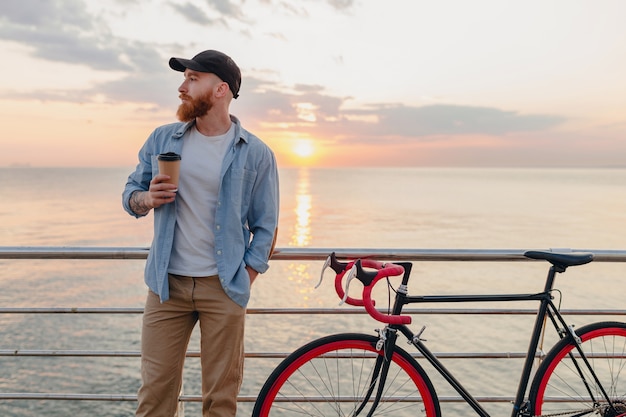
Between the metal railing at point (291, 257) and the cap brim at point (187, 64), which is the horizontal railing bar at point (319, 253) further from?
the cap brim at point (187, 64)

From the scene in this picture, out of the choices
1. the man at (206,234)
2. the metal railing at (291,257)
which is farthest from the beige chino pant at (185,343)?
the metal railing at (291,257)

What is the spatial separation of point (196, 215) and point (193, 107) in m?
0.46

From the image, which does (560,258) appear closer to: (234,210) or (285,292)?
(234,210)

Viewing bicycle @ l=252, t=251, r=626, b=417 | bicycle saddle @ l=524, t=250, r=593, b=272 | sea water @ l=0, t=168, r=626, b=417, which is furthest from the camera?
sea water @ l=0, t=168, r=626, b=417

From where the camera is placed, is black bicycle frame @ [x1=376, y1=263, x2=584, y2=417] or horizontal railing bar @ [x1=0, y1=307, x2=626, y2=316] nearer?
black bicycle frame @ [x1=376, y1=263, x2=584, y2=417]

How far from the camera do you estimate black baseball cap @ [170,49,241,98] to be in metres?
2.25

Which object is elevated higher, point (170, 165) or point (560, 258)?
point (170, 165)

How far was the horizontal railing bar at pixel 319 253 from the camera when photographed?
8.86 feet

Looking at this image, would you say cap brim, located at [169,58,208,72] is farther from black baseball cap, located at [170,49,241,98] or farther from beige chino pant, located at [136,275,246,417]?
beige chino pant, located at [136,275,246,417]

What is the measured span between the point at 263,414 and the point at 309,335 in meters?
26.0

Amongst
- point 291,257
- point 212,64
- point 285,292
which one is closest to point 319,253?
point 291,257

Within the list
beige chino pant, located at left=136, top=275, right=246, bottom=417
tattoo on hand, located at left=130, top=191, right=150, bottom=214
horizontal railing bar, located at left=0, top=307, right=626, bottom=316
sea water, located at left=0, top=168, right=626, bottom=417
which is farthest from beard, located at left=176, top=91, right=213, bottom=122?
sea water, located at left=0, top=168, right=626, bottom=417

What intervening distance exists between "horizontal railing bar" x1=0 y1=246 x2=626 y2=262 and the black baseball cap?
0.90 meters

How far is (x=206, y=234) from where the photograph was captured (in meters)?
2.29
